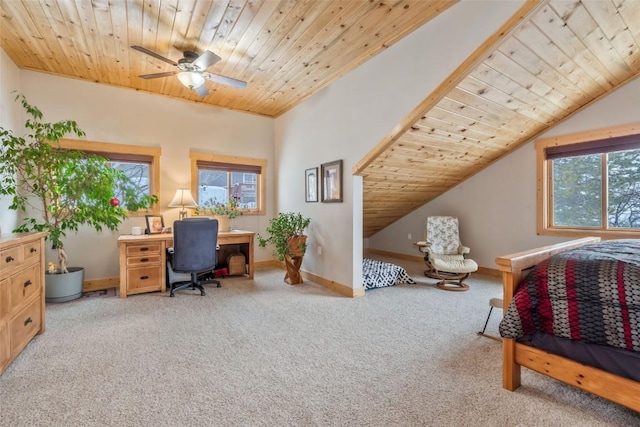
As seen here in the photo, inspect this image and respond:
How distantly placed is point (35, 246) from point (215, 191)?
2527 millimetres

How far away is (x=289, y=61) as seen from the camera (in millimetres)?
3232

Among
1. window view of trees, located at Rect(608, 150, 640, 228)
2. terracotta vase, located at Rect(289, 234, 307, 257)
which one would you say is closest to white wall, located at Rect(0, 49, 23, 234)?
terracotta vase, located at Rect(289, 234, 307, 257)

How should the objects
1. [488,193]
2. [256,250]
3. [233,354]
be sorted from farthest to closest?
[256,250]
[488,193]
[233,354]

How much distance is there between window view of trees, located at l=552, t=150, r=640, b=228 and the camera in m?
3.48

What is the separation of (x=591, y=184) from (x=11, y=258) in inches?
229

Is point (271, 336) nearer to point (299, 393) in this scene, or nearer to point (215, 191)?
point (299, 393)

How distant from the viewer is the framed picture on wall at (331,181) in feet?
12.1

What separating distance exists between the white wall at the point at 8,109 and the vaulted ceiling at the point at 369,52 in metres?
0.15

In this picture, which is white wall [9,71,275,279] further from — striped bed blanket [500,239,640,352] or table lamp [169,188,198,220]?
striped bed blanket [500,239,640,352]

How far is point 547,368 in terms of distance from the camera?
5.32ft

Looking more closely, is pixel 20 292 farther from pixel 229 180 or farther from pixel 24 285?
pixel 229 180

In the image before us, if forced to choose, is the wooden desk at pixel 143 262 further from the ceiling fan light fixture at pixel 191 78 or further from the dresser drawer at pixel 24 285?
the ceiling fan light fixture at pixel 191 78

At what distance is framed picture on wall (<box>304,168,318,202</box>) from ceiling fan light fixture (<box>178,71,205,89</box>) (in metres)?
1.76

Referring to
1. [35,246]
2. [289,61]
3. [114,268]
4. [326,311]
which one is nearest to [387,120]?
[289,61]
